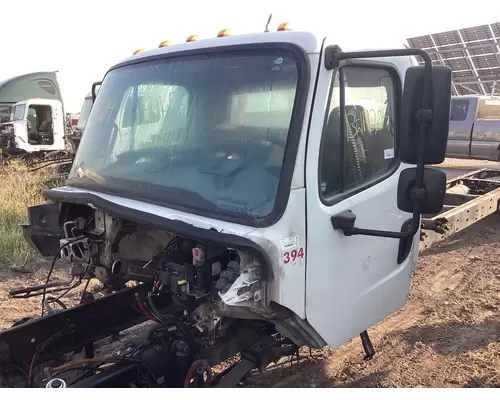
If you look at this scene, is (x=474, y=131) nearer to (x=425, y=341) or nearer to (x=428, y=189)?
(x=425, y=341)

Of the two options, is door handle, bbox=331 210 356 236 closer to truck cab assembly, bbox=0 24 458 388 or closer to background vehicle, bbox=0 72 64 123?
truck cab assembly, bbox=0 24 458 388

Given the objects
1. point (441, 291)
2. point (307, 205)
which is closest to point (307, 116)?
point (307, 205)

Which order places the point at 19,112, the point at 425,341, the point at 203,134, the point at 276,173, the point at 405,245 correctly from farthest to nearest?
Answer: the point at 19,112 < the point at 425,341 < the point at 405,245 < the point at 203,134 < the point at 276,173

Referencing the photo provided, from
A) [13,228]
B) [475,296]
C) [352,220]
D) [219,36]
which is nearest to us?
[352,220]

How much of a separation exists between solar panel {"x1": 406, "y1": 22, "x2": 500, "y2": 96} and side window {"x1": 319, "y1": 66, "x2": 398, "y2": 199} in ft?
53.1

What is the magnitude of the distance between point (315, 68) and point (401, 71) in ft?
2.93

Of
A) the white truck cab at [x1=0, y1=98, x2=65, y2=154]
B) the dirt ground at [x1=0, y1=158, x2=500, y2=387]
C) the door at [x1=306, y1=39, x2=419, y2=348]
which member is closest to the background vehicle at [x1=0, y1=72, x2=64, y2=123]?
the white truck cab at [x1=0, y1=98, x2=65, y2=154]

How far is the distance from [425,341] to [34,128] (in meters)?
14.6

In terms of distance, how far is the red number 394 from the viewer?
2.49m

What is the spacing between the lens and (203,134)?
2.87 m

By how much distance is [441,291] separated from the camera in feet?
17.7

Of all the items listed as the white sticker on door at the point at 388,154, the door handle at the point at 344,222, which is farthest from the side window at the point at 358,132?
the door handle at the point at 344,222

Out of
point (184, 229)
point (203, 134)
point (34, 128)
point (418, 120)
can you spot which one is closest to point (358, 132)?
point (418, 120)

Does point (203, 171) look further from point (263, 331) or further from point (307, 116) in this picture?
point (263, 331)
